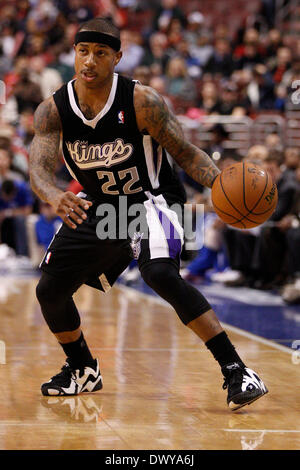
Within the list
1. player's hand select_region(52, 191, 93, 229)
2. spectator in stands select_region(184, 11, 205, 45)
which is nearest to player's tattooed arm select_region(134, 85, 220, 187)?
player's hand select_region(52, 191, 93, 229)

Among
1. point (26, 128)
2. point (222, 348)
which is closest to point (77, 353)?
point (222, 348)

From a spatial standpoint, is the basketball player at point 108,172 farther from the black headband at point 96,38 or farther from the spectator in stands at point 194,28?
the spectator in stands at point 194,28

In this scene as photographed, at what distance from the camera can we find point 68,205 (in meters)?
4.12

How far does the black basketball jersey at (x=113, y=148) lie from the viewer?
4492mm

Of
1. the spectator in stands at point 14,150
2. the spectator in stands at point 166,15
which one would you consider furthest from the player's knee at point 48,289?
the spectator in stands at point 166,15

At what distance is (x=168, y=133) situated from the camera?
174 inches

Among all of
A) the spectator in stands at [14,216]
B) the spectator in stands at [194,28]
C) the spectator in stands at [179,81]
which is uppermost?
the spectator in stands at [194,28]

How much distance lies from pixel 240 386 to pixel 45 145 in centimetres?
156

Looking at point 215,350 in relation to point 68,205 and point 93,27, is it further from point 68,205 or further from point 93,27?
point 93,27

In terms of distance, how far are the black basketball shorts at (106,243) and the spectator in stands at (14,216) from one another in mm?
7794

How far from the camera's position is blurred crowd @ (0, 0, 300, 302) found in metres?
10.0

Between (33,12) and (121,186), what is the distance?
14505 mm

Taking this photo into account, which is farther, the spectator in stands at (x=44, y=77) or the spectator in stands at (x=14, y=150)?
the spectator in stands at (x=44, y=77)

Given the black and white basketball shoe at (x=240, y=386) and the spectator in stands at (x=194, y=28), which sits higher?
the spectator in stands at (x=194, y=28)
